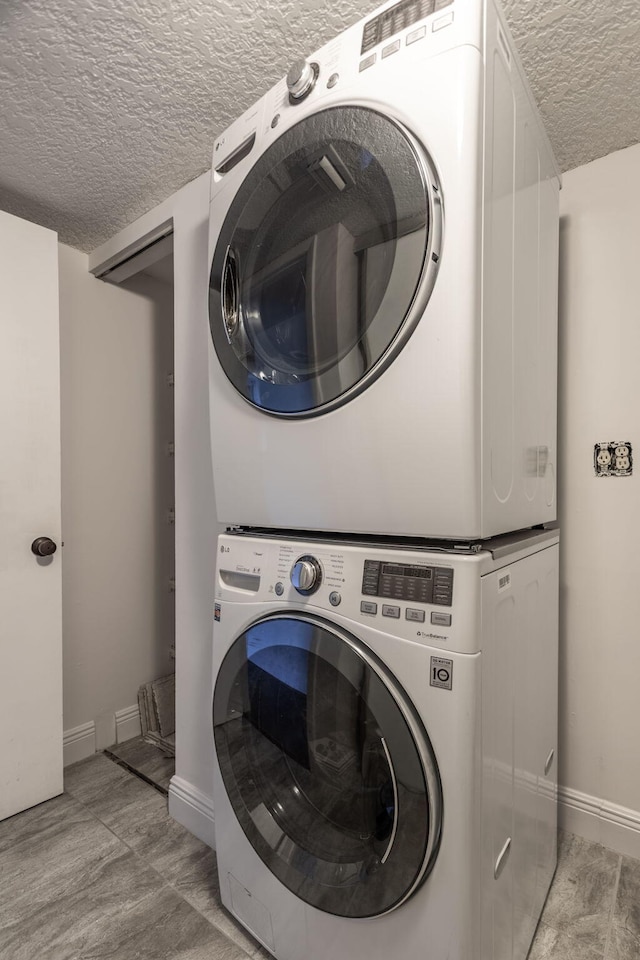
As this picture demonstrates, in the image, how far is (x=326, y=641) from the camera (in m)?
0.99

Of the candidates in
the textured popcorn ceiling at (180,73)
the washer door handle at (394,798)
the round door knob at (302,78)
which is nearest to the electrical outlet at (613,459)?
the textured popcorn ceiling at (180,73)

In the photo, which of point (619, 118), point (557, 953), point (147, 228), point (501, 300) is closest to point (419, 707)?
→ point (501, 300)

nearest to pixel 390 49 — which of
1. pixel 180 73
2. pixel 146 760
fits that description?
pixel 180 73

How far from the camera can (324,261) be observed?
1028mm

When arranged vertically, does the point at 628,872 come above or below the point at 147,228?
below

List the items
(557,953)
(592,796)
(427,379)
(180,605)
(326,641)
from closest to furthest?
(427,379), (326,641), (557,953), (592,796), (180,605)

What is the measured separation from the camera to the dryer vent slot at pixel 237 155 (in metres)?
1.18

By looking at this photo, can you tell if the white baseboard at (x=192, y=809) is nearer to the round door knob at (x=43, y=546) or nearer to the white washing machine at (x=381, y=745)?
the white washing machine at (x=381, y=745)

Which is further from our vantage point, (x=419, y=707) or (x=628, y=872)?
(x=628, y=872)

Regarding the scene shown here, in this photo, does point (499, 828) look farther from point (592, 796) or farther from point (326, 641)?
point (592, 796)

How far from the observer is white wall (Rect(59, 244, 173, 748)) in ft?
7.32

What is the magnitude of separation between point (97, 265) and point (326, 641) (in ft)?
6.77

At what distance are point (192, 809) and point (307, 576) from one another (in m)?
1.19

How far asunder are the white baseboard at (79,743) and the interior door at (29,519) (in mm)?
291
